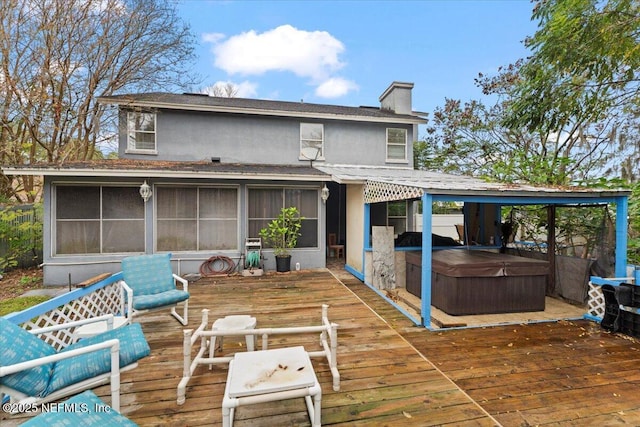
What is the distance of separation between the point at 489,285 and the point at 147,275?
5.84 m

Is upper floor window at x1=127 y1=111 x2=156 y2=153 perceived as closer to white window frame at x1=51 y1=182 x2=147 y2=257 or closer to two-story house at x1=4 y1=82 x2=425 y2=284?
two-story house at x1=4 y1=82 x2=425 y2=284

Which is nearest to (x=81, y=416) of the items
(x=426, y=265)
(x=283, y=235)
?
(x=426, y=265)

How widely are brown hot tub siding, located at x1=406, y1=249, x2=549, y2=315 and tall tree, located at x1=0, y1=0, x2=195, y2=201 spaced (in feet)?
35.6

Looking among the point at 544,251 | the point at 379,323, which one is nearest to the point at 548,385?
the point at 379,323

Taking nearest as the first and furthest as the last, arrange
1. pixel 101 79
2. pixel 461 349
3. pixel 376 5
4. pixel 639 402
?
pixel 639 402
pixel 461 349
pixel 101 79
pixel 376 5

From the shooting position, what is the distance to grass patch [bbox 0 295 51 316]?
17.1 ft

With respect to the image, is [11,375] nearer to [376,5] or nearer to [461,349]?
[461,349]

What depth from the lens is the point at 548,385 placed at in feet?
9.94

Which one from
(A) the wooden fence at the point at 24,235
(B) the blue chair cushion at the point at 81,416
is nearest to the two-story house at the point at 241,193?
(A) the wooden fence at the point at 24,235

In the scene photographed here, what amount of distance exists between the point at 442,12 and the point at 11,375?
50.6ft

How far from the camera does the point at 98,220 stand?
7199 millimetres

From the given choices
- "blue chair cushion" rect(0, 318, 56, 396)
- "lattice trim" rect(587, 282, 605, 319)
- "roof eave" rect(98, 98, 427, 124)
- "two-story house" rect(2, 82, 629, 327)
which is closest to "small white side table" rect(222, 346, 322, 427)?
"blue chair cushion" rect(0, 318, 56, 396)

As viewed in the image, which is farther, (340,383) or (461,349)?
(461,349)

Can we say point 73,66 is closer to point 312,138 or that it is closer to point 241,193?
point 241,193
